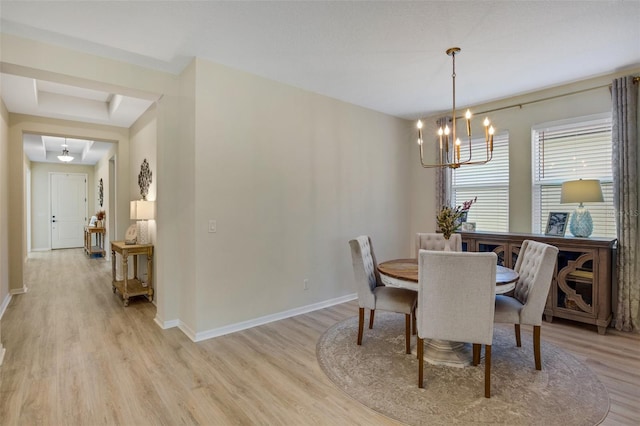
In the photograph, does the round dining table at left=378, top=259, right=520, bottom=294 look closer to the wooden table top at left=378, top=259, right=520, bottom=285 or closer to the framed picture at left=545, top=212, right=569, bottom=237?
the wooden table top at left=378, top=259, right=520, bottom=285

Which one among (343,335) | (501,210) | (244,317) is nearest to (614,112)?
(501,210)

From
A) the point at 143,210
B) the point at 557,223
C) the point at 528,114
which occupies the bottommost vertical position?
the point at 557,223

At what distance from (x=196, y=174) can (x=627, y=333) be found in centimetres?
467

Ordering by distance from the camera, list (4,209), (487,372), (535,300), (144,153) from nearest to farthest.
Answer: (487,372) → (535,300) → (4,209) → (144,153)

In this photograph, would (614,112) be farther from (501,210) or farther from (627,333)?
(627,333)

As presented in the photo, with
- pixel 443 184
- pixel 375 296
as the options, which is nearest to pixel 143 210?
pixel 375 296

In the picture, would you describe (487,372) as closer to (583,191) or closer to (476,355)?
(476,355)

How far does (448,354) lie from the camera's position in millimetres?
2686

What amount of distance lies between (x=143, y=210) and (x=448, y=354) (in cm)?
393

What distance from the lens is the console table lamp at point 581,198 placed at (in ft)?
10.9

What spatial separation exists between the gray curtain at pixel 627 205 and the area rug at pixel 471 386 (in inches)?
44.7

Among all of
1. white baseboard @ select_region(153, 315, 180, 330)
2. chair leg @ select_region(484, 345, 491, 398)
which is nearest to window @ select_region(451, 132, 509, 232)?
chair leg @ select_region(484, 345, 491, 398)

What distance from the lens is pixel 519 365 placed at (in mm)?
2611

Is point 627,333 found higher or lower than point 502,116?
lower
